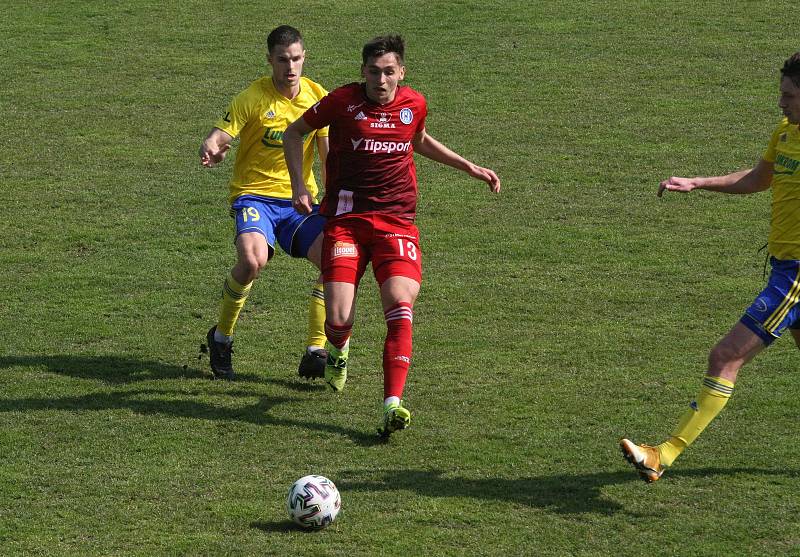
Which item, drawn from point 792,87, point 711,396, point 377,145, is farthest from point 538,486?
point 792,87

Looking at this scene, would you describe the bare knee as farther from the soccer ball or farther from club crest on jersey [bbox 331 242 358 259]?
the soccer ball

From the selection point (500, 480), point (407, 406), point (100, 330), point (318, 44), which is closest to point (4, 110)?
point (318, 44)

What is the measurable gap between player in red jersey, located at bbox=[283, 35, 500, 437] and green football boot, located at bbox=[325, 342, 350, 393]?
0.16m

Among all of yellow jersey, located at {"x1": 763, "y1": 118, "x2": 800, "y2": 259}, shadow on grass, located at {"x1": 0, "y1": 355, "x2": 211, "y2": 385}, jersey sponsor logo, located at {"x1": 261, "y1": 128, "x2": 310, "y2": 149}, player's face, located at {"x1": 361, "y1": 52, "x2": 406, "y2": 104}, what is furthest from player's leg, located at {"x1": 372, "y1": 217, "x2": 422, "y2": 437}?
yellow jersey, located at {"x1": 763, "y1": 118, "x2": 800, "y2": 259}

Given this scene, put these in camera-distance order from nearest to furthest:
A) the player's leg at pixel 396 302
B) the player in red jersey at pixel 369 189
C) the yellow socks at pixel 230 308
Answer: the player's leg at pixel 396 302 < the player in red jersey at pixel 369 189 < the yellow socks at pixel 230 308

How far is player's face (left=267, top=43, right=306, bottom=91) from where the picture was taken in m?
9.09

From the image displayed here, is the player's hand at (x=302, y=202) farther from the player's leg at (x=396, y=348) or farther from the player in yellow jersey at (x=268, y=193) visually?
the player in yellow jersey at (x=268, y=193)

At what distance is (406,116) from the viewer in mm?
8281

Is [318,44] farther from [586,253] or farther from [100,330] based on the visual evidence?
[100,330]

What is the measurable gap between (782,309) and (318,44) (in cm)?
1188

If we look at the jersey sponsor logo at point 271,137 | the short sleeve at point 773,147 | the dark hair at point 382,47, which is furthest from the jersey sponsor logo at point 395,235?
the short sleeve at point 773,147

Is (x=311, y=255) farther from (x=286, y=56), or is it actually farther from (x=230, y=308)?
(x=286, y=56)

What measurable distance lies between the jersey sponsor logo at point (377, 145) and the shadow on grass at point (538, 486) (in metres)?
2.09

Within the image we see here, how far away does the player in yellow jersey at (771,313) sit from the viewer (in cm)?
705
